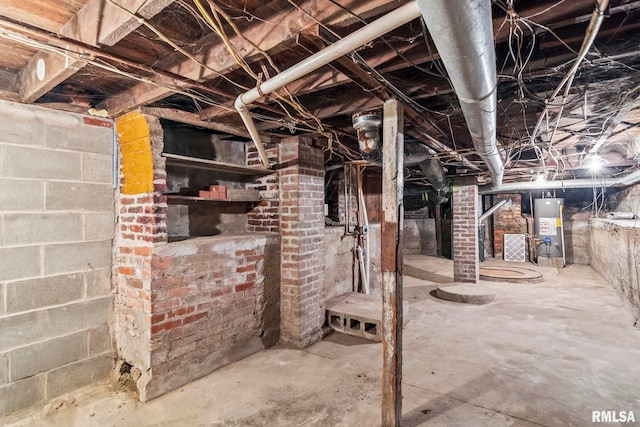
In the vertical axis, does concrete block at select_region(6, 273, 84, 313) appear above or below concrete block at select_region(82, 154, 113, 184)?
below

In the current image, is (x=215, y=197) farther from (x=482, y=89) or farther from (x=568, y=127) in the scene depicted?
(x=568, y=127)

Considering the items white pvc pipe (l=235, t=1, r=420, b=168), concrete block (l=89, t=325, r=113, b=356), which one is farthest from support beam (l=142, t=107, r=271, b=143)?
concrete block (l=89, t=325, r=113, b=356)

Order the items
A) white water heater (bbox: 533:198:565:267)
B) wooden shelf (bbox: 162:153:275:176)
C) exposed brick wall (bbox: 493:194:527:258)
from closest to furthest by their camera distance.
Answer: wooden shelf (bbox: 162:153:275:176) → white water heater (bbox: 533:198:565:267) → exposed brick wall (bbox: 493:194:527:258)

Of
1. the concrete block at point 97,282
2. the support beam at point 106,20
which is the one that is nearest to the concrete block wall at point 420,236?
the concrete block at point 97,282

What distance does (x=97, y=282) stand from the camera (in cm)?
242

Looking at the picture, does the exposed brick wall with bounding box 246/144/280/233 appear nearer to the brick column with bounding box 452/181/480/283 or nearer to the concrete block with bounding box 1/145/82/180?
the concrete block with bounding box 1/145/82/180

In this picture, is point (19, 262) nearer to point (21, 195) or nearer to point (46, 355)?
point (21, 195)

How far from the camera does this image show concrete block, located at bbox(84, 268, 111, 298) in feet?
7.78

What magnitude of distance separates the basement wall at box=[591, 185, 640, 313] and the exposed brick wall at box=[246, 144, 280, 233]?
430cm

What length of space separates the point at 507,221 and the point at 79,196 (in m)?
8.97

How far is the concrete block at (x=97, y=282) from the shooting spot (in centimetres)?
237

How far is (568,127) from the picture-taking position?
9.31ft

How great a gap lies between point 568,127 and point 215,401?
12.1 feet

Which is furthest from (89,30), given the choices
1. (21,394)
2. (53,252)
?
(21,394)
